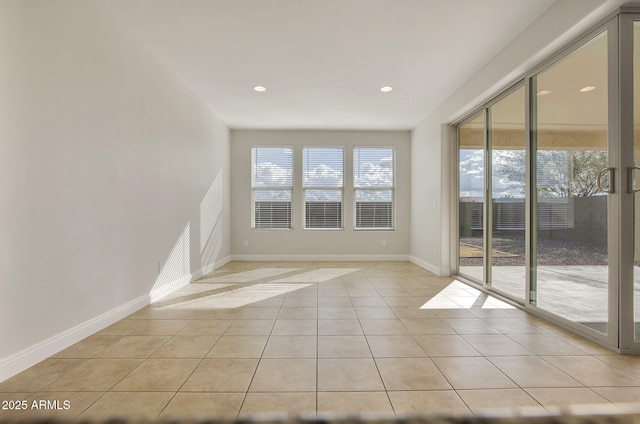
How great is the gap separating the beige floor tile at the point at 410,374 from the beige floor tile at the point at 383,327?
496mm

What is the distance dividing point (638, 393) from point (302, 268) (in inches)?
185

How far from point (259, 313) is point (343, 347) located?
1.17 meters

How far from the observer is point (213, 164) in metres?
5.88

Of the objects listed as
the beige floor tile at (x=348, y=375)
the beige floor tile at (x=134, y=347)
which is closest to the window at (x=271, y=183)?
the beige floor tile at (x=134, y=347)

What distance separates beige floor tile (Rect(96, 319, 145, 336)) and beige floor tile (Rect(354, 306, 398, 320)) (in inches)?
79.9

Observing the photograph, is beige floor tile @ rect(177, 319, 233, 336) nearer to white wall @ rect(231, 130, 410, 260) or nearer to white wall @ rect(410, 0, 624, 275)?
white wall @ rect(410, 0, 624, 275)

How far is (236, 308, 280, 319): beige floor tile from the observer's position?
327 cm

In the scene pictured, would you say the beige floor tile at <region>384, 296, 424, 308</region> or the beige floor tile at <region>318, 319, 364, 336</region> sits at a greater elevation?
the beige floor tile at <region>384, 296, 424, 308</region>

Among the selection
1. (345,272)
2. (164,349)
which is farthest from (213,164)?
(164,349)

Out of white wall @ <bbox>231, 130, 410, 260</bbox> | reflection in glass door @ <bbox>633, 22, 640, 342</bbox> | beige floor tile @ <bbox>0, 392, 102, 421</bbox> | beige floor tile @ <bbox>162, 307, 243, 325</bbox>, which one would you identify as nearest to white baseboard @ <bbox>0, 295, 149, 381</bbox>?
beige floor tile @ <bbox>0, 392, 102, 421</bbox>

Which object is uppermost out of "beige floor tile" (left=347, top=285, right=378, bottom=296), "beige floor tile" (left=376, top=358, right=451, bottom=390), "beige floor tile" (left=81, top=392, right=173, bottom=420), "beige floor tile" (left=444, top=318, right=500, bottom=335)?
"beige floor tile" (left=347, top=285, right=378, bottom=296)

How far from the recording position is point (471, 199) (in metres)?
4.78

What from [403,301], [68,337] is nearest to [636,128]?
[403,301]

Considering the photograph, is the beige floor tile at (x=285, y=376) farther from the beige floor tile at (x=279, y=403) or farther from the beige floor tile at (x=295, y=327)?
the beige floor tile at (x=295, y=327)
